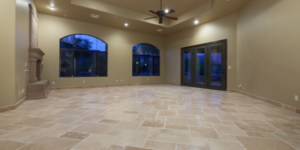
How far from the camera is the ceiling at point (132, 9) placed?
16.9 ft

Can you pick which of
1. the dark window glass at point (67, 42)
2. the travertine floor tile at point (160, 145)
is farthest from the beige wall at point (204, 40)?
the dark window glass at point (67, 42)

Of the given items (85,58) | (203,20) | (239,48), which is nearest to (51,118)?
(85,58)

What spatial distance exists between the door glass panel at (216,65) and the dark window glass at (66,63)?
682cm

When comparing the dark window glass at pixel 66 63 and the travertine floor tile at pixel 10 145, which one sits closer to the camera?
the travertine floor tile at pixel 10 145

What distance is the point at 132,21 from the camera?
6.70m

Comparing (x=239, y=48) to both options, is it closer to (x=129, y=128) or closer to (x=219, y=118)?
(x=219, y=118)

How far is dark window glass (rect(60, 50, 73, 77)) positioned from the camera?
658cm

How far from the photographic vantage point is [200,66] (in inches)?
287

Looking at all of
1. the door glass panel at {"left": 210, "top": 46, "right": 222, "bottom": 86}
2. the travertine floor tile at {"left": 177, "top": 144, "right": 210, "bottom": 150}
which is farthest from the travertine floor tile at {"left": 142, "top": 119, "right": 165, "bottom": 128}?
the door glass panel at {"left": 210, "top": 46, "right": 222, "bottom": 86}

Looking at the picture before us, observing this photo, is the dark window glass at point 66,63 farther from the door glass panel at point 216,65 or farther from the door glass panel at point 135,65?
the door glass panel at point 216,65

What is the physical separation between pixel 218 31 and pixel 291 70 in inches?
149

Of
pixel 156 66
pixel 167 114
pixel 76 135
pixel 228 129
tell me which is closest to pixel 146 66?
pixel 156 66

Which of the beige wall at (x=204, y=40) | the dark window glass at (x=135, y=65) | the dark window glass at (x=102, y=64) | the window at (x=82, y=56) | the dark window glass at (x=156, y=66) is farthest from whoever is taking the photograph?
the dark window glass at (x=156, y=66)

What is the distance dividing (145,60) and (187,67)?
8.76 feet
